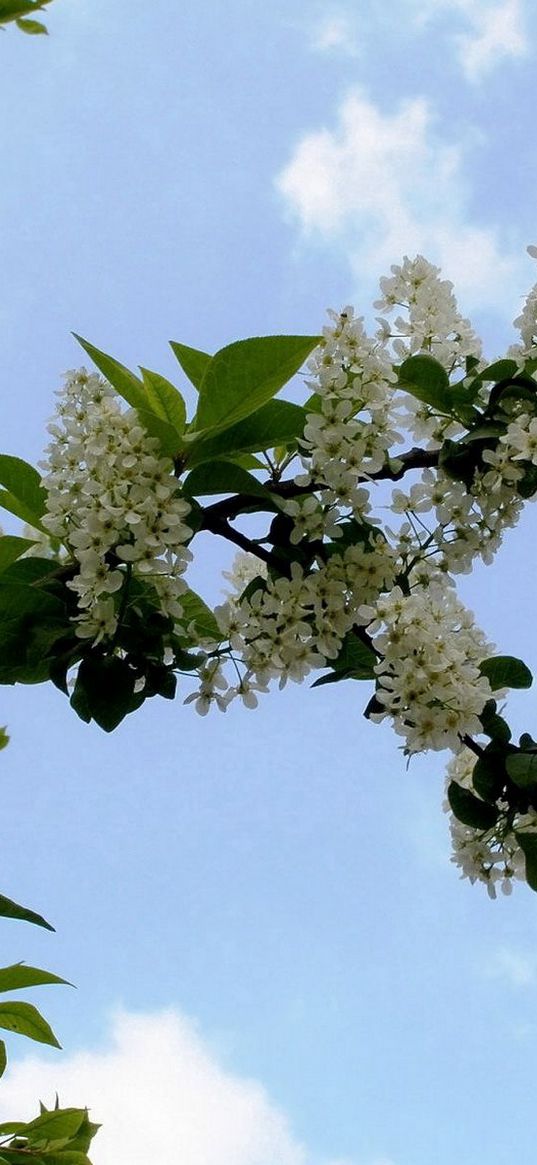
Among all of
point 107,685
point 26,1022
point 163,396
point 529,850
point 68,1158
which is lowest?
point 68,1158

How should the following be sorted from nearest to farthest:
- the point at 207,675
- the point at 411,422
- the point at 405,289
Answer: the point at 207,675 < the point at 411,422 < the point at 405,289

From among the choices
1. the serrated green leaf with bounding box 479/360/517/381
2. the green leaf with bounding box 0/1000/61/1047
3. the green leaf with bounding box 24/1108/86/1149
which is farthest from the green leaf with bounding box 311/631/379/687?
the green leaf with bounding box 24/1108/86/1149

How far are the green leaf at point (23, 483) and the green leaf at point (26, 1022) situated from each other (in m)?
0.87

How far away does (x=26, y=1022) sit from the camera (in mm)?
2332

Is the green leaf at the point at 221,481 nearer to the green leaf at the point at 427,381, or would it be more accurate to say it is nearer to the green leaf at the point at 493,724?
the green leaf at the point at 427,381

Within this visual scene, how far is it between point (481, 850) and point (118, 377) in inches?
41.3

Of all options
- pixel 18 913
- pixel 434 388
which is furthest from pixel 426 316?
pixel 18 913

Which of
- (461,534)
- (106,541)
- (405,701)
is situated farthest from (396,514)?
(106,541)

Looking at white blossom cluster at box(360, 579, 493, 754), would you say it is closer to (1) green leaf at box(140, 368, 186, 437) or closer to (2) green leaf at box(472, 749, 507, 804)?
(2) green leaf at box(472, 749, 507, 804)

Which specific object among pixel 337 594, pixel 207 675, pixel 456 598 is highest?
pixel 456 598

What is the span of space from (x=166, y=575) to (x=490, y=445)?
607mm

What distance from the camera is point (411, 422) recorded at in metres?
2.29

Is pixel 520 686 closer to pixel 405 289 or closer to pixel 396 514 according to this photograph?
pixel 396 514

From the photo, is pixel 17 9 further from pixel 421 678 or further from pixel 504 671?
pixel 504 671
